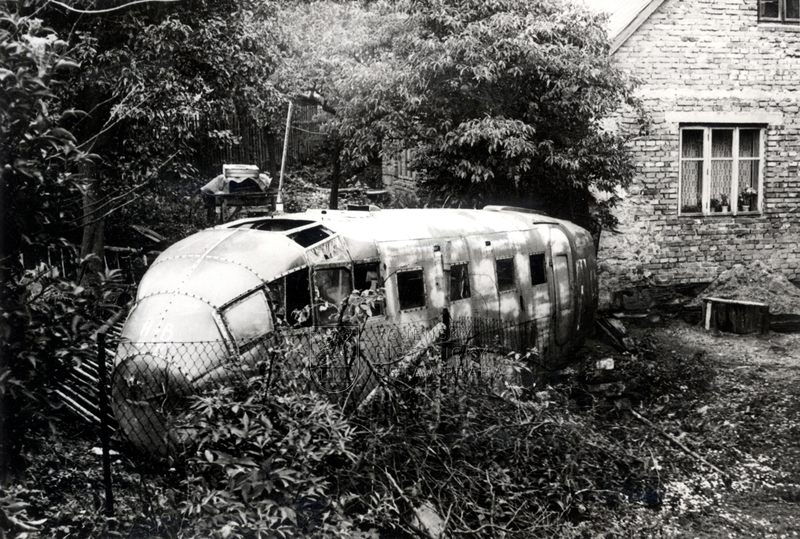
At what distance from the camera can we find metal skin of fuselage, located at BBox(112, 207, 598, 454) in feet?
22.2

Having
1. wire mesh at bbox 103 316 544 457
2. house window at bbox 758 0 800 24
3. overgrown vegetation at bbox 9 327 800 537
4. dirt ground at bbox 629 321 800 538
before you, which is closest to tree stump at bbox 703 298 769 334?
dirt ground at bbox 629 321 800 538

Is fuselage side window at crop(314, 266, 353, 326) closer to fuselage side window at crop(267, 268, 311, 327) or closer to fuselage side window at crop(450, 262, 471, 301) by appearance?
fuselage side window at crop(267, 268, 311, 327)

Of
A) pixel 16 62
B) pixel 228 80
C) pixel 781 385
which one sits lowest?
pixel 781 385

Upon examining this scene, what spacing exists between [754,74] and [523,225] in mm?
8976

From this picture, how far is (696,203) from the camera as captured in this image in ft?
54.0

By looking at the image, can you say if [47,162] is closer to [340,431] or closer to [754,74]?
Result: [340,431]

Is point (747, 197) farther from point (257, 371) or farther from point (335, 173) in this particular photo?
point (257, 371)

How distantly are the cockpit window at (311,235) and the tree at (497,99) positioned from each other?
5358 mm

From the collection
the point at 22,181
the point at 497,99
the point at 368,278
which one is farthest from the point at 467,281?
the point at 22,181

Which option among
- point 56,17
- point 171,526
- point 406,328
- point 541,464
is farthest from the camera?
point 56,17

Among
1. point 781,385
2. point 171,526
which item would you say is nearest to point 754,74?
point 781,385

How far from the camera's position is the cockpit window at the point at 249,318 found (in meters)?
7.05

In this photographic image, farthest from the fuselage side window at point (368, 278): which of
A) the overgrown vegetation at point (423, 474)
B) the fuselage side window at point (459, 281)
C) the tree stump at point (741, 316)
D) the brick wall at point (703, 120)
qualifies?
the tree stump at point (741, 316)

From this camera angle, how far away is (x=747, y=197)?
658 inches
